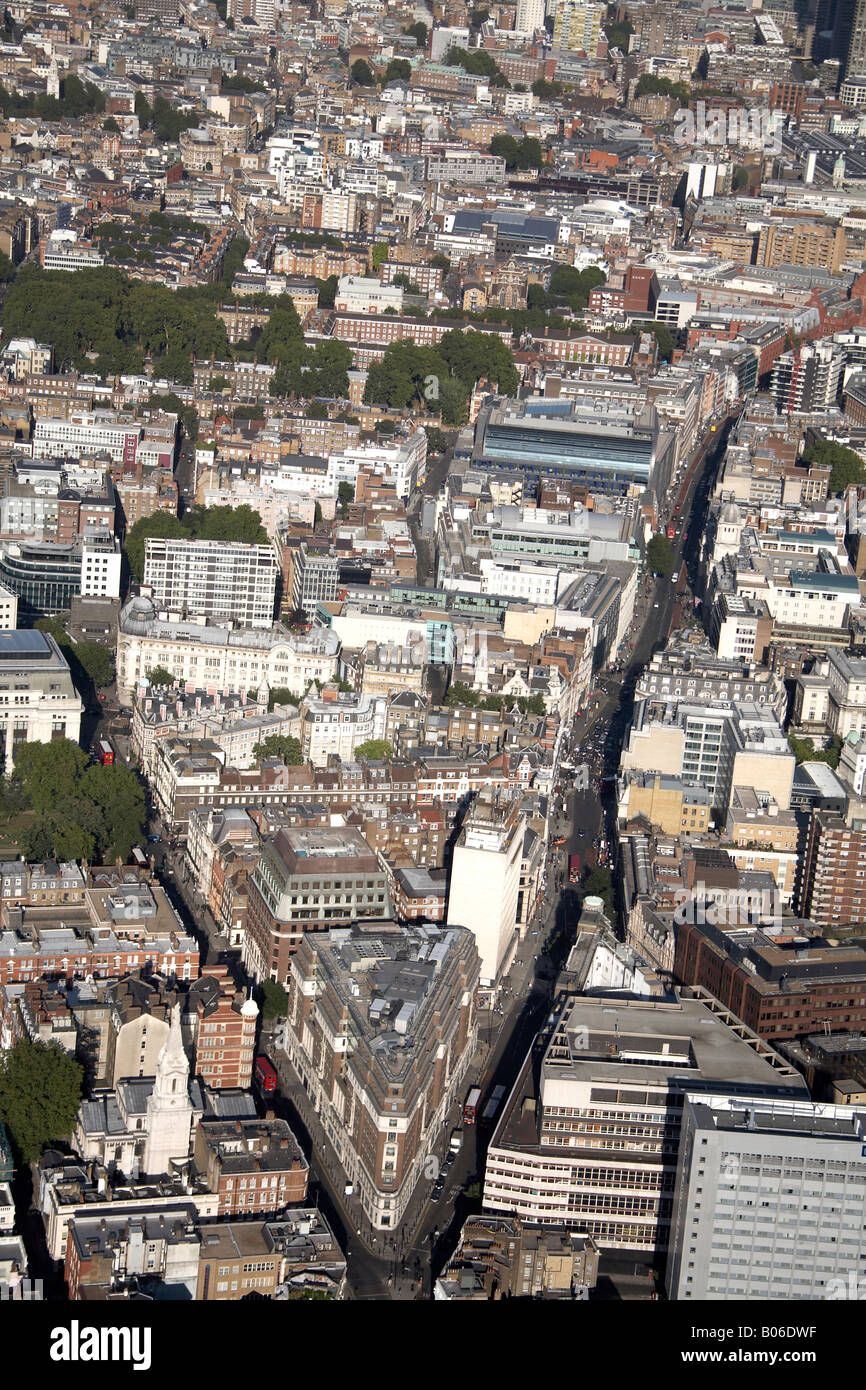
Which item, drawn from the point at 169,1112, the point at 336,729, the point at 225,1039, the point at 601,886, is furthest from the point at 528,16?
the point at 169,1112

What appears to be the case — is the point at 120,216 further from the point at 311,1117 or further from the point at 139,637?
the point at 311,1117

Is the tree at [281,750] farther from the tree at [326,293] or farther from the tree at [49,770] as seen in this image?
the tree at [326,293]

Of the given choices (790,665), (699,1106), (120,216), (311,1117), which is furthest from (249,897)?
(120,216)

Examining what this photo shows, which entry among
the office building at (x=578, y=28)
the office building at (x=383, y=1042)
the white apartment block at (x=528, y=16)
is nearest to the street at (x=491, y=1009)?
the office building at (x=383, y=1042)

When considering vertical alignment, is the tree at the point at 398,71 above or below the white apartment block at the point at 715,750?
above

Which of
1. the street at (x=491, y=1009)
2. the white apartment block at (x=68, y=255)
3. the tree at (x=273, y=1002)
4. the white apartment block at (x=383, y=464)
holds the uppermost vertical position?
the white apartment block at (x=68, y=255)

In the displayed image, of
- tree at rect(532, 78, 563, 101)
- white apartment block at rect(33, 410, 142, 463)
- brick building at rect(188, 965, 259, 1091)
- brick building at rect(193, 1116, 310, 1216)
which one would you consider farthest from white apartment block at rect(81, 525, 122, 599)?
tree at rect(532, 78, 563, 101)

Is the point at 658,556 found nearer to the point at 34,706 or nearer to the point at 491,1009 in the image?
the point at 34,706
